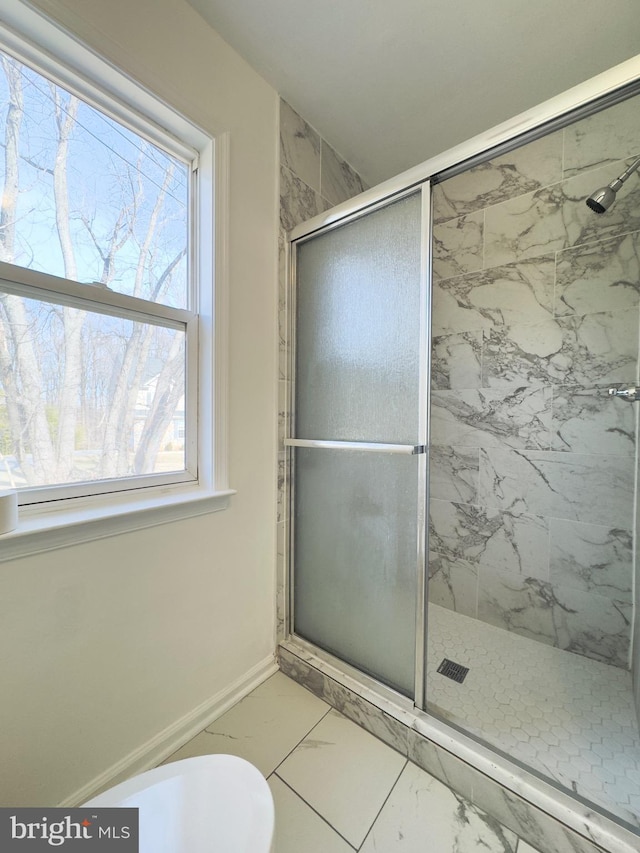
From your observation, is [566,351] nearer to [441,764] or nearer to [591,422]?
[591,422]

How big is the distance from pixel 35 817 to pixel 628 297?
2.47 meters

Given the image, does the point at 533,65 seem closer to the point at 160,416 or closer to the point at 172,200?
the point at 172,200

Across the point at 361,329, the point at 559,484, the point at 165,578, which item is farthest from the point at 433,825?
the point at 361,329

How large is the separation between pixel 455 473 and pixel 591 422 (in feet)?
2.20

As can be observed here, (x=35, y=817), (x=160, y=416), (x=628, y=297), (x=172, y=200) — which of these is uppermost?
(x=172, y=200)

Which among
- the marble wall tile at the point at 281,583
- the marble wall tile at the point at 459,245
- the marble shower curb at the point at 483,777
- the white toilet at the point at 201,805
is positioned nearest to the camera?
the white toilet at the point at 201,805

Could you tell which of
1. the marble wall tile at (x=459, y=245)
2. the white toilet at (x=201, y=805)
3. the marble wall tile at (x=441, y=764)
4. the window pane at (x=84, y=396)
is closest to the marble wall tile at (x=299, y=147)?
the marble wall tile at (x=459, y=245)

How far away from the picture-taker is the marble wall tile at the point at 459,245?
1.80m

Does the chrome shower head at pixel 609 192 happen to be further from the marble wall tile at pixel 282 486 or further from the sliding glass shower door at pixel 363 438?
the marble wall tile at pixel 282 486

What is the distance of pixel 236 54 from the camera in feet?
4.13

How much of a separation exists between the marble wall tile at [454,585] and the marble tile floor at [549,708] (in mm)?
162

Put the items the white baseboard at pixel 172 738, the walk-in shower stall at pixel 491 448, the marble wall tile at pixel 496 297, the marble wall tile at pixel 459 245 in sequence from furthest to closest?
the marble wall tile at pixel 459 245 → the marble wall tile at pixel 496 297 → the walk-in shower stall at pixel 491 448 → the white baseboard at pixel 172 738

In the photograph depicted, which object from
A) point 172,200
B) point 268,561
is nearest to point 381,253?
point 172,200

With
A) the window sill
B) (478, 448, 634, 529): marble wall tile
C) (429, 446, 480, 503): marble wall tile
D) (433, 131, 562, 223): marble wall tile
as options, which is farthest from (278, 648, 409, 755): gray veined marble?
(433, 131, 562, 223): marble wall tile
